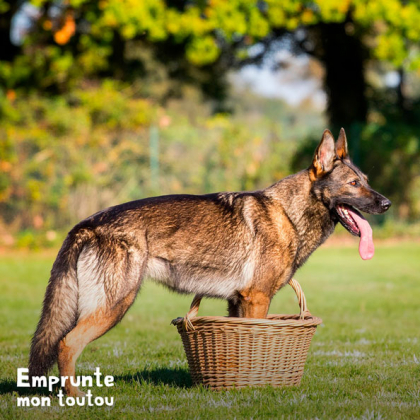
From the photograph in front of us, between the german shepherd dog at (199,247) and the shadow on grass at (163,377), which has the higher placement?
the german shepherd dog at (199,247)

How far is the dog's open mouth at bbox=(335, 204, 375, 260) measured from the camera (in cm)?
502

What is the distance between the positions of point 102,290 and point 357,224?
6.47ft

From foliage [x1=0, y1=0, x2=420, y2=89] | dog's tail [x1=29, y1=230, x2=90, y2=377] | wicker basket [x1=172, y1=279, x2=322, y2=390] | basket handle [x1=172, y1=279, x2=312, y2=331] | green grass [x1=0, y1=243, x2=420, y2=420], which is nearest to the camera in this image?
green grass [x1=0, y1=243, x2=420, y2=420]

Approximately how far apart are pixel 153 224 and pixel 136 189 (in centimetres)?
1266

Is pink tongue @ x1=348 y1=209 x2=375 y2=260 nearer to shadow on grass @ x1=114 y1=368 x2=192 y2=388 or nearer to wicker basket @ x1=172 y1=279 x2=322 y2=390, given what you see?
wicker basket @ x1=172 y1=279 x2=322 y2=390

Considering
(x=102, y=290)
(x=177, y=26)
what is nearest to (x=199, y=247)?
(x=102, y=290)

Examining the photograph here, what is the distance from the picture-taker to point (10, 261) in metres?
14.7

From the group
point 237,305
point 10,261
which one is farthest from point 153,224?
point 10,261

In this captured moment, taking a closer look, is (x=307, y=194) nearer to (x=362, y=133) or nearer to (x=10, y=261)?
(x=10, y=261)

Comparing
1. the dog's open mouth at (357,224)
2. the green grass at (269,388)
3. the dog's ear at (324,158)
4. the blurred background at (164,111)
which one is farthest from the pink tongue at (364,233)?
the blurred background at (164,111)

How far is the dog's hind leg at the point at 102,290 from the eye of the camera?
4.45m

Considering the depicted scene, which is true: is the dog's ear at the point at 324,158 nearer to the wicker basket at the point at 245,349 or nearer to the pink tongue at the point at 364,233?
the pink tongue at the point at 364,233

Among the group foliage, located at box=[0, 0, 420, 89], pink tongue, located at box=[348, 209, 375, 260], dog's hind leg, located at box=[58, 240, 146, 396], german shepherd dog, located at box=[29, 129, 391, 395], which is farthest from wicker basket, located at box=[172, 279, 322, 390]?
foliage, located at box=[0, 0, 420, 89]

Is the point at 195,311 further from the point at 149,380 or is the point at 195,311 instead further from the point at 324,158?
the point at 324,158
